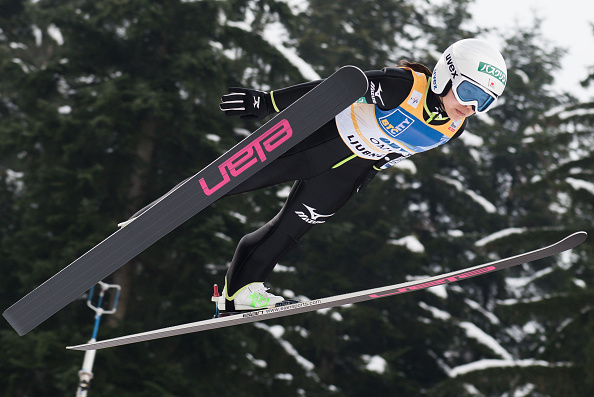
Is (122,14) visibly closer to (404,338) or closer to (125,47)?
(125,47)

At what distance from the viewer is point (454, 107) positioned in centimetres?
262

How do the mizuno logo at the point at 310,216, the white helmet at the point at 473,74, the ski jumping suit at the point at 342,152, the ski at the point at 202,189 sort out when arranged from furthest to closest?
the mizuno logo at the point at 310,216, the ski jumping suit at the point at 342,152, the white helmet at the point at 473,74, the ski at the point at 202,189

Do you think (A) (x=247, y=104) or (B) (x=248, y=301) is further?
(B) (x=248, y=301)

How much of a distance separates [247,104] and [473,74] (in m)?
0.83

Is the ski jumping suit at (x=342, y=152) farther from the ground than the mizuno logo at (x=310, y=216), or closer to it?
farther from the ground

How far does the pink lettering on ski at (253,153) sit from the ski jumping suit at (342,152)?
13.2 inches

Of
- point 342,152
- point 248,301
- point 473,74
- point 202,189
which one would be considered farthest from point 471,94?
point 248,301

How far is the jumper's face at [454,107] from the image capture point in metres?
2.60

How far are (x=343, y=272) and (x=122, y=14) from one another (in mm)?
7008

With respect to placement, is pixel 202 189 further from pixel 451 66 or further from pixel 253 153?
pixel 451 66

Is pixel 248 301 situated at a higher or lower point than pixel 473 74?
lower

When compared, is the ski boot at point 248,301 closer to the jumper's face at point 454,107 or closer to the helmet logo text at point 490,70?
the jumper's face at point 454,107

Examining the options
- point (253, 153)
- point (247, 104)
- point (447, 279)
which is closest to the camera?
point (253, 153)

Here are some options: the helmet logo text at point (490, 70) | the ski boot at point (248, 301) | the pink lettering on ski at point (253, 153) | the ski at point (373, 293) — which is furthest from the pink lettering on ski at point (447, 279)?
the pink lettering on ski at point (253, 153)
